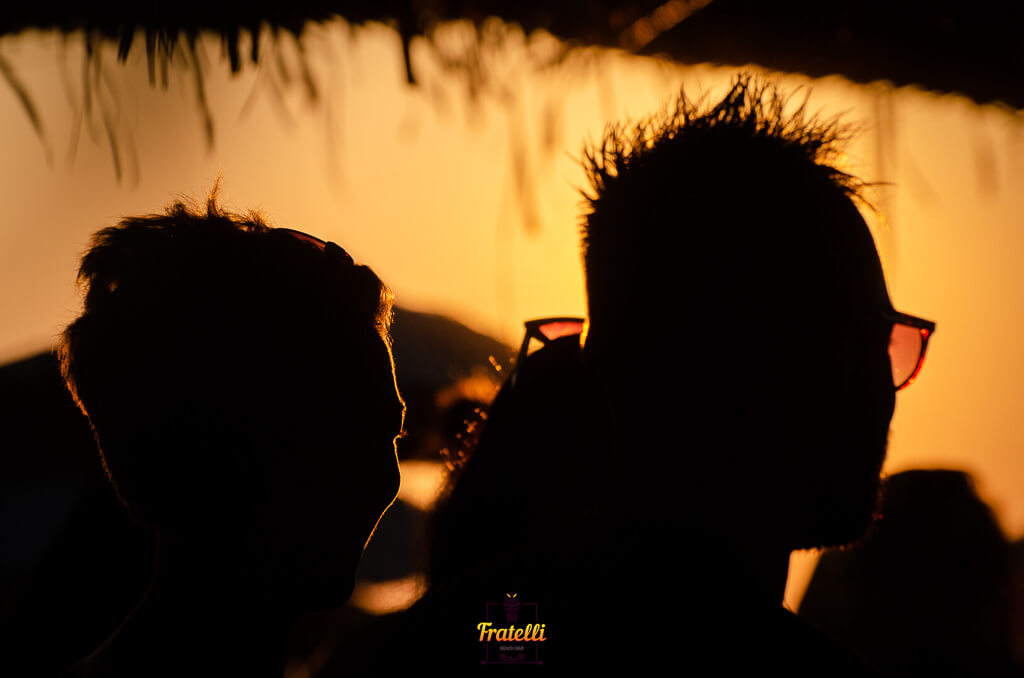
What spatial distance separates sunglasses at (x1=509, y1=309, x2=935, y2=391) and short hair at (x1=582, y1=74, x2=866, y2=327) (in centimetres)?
17

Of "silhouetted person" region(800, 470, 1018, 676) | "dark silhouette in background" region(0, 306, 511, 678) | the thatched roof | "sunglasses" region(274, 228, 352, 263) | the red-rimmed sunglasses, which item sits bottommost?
"silhouetted person" region(800, 470, 1018, 676)

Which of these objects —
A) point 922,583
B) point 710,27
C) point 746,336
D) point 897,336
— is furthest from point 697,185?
point 922,583

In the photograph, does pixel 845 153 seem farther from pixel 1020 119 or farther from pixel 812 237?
pixel 1020 119

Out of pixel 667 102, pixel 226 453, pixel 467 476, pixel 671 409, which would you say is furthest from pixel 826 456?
pixel 226 453

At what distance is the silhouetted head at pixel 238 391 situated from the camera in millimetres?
805

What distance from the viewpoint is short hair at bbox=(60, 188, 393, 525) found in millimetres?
802

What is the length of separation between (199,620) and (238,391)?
0.33m

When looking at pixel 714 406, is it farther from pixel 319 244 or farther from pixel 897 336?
pixel 319 244

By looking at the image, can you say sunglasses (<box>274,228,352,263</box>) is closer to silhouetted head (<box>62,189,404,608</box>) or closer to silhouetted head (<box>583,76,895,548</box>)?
silhouetted head (<box>62,189,404,608</box>)

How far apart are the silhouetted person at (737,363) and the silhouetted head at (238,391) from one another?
15.0 inches

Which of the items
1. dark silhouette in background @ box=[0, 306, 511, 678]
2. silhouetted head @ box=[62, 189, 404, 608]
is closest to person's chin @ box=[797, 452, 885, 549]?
silhouetted head @ box=[62, 189, 404, 608]

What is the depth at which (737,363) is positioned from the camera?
0.75 meters

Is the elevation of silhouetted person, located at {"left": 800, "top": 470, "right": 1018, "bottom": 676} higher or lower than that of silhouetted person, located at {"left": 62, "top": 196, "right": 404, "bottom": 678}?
lower

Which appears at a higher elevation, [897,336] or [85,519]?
[897,336]
